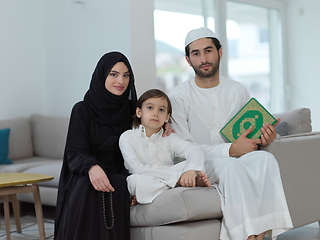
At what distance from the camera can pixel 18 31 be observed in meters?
4.33

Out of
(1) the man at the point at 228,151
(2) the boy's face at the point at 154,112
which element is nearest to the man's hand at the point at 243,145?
(1) the man at the point at 228,151

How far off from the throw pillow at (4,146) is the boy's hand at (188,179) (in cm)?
220

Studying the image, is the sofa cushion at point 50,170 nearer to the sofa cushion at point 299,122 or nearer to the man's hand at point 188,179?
the man's hand at point 188,179

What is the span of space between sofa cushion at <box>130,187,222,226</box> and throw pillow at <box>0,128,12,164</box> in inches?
79.6

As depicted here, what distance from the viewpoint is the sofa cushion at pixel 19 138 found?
3.89 metres

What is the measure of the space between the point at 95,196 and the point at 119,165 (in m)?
0.44

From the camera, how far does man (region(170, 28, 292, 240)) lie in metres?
2.06

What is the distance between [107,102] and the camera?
2.43 m

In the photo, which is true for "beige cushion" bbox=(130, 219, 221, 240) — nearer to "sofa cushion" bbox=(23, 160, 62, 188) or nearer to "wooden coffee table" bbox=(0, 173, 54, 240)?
"wooden coffee table" bbox=(0, 173, 54, 240)

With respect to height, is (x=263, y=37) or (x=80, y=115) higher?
(x=263, y=37)

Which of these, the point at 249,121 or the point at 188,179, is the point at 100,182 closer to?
the point at 188,179

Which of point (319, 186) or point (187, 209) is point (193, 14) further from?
point (187, 209)

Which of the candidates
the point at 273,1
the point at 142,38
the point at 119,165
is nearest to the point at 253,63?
the point at 273,1

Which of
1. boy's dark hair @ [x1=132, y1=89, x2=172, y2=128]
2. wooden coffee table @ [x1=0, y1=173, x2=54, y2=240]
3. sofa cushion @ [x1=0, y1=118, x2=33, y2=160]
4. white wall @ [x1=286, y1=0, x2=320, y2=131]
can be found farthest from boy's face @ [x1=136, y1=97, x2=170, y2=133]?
white wall @ [x1=286, y1=0, x2=320, y2=131]
